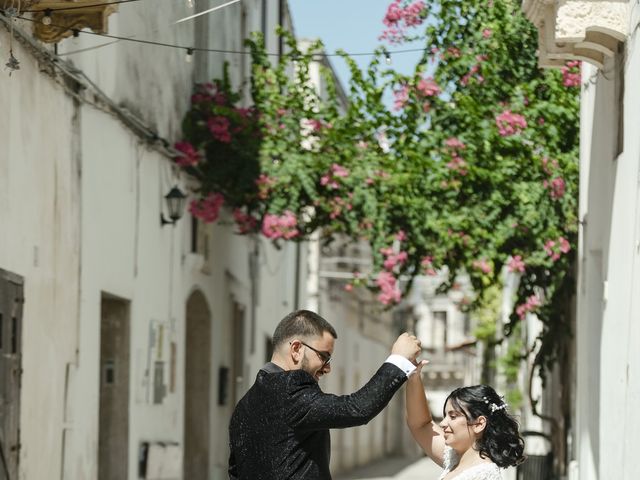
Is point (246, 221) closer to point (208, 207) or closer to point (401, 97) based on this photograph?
point (208, 207)

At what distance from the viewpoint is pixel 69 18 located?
1120 centimetres

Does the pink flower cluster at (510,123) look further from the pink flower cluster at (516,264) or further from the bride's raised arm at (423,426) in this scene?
the bride's raised arm at (423,426)

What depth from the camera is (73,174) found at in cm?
1307

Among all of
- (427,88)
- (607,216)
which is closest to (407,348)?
(607,216)

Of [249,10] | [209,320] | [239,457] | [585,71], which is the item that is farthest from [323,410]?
[249,10]

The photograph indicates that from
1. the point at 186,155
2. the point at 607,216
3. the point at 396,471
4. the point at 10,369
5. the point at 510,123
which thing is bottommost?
the point at 396,471

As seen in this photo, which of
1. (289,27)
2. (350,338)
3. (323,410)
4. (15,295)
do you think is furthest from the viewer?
(350,338)

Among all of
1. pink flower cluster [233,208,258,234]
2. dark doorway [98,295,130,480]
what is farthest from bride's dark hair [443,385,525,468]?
pink flower cluster [233,208,258,234]

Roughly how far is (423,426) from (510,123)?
30.6ft

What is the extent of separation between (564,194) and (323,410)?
33.2 ft

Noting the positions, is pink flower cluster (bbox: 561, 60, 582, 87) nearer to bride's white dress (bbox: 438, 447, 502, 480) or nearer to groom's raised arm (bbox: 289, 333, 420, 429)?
bride's white dress (bbox: 438, 447, 502, 480)

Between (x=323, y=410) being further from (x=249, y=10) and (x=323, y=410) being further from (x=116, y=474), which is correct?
(x=249, y=10)

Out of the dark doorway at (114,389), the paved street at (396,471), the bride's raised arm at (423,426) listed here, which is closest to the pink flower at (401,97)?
the dark doorway at (114,389)

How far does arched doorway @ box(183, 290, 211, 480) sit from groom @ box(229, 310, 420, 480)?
12.9m
